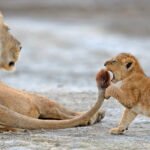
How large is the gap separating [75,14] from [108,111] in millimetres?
18454

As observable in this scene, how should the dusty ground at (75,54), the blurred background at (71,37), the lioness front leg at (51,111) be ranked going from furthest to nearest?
the blurred background at (71,37) → the lioness front leg at (51,111) → the dusty ground at (75,54)

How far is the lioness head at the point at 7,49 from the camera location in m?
7.00

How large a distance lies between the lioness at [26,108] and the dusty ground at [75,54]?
3.4 inches

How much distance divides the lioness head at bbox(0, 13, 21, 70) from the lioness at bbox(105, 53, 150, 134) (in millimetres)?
811

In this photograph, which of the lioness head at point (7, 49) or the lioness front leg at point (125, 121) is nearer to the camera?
the lioness front leg at point (125, 121)

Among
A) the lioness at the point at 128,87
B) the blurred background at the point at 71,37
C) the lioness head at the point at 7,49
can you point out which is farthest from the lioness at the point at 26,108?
the blurred background at the point at 71,37

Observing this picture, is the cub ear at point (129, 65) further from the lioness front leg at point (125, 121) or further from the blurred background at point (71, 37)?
the blurred background at point (71, 37)

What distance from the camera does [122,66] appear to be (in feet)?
22.0

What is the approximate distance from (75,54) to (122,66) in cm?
1098

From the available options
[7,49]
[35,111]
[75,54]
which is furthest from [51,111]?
[75,54]

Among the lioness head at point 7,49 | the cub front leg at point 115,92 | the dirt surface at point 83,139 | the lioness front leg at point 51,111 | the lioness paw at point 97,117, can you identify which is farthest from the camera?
the lioness paw at point 97,117

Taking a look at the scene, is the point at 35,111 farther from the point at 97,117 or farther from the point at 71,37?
the point at 71,37

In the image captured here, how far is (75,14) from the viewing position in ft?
88.3

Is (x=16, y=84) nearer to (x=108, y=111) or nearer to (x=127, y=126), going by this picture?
(x=108, y=111)
